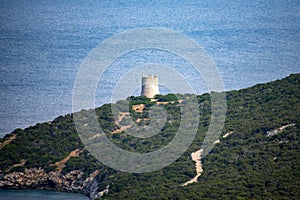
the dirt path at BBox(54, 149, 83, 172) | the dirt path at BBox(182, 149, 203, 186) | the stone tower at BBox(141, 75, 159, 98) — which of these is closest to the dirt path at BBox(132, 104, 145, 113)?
the stone tower at BBox(141, 75, 159, 98)

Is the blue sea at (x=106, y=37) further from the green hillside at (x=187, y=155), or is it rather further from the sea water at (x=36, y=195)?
the green hillside at (x=187, y=155)

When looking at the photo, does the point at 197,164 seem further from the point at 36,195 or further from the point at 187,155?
the point at 36,195

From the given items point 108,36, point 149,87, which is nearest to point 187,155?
point 149,87

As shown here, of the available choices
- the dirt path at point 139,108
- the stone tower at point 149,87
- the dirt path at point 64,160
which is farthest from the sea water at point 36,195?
the stone tower at point 149,87

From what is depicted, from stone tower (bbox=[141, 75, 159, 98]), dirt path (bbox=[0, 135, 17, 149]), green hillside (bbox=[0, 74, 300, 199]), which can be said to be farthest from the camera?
stone tower (bbox=[141, 75, 159, 98])

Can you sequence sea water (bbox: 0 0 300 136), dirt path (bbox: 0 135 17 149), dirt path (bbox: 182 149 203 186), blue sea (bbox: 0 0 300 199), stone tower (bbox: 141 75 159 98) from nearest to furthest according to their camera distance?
dirt path (bbox: 182 149 203 186) < dirt path (bbox: 0 135 17 149) < stone tower (bbox: 141 75 159 98) < blue sea (bbox: 0 0 300 199) < sea water (bbox: 0 0 300 136)

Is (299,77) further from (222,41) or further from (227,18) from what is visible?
(227,18)

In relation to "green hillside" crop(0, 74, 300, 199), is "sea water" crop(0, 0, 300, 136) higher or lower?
higher

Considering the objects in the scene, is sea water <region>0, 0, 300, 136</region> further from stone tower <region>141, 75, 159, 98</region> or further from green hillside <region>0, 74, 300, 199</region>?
green hillside <region>0, 74, 300, 199</region>
